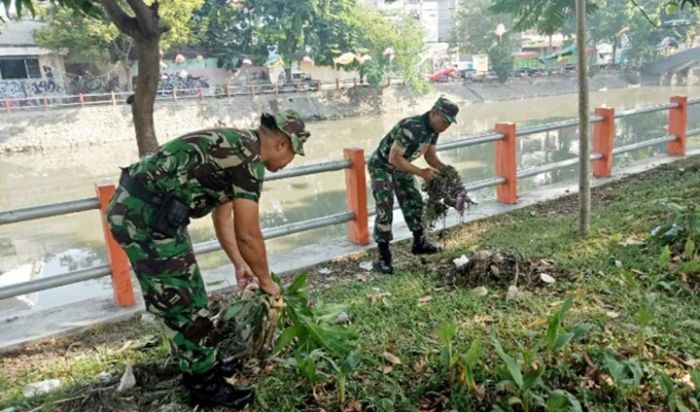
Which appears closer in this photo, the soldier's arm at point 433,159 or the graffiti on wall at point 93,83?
the soldier's arm at point 433,159

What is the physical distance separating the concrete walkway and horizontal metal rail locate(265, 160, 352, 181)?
0.67 m

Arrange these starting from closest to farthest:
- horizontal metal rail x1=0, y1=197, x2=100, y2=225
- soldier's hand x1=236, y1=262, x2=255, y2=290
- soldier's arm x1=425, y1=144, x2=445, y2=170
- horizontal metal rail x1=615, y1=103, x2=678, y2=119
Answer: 1. soldier's hand x1=236, y1=262, x2=255, y2=290
2. horizontal metal rail x1=0, y1=197, x2=100, y2=225
3. soldier's arm x1=425, y1=144, x2=445, y2=170
4. horizontal metal rail x1=615, y1=103, x2=678, y2=119

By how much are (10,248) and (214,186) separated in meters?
9.13

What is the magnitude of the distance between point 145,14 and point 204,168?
2933mm

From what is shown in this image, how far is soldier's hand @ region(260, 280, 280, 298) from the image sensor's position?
94.0 inches

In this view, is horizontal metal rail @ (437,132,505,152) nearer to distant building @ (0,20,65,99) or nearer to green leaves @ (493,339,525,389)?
green leaves @ (493,339,525,389)

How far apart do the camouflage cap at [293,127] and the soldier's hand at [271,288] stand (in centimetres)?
54

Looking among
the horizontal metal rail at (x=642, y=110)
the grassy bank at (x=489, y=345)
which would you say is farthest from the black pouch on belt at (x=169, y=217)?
the horizontal metal rail at (x=642, y=110)

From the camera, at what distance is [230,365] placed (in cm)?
253

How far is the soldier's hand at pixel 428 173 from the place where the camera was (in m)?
4.23

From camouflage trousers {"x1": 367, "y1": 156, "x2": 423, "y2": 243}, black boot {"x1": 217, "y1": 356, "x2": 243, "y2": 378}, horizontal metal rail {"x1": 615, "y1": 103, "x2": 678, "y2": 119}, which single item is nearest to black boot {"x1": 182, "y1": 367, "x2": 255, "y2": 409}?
black boot {"x1": 217, "y1": 356, "x2": 243, "y2": 378}

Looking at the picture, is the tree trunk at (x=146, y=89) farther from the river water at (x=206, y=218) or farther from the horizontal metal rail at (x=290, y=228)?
the river water at (x=206, y=218)

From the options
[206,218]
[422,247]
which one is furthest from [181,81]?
[422,247]

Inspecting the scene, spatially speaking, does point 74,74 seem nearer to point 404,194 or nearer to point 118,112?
point 118,112
